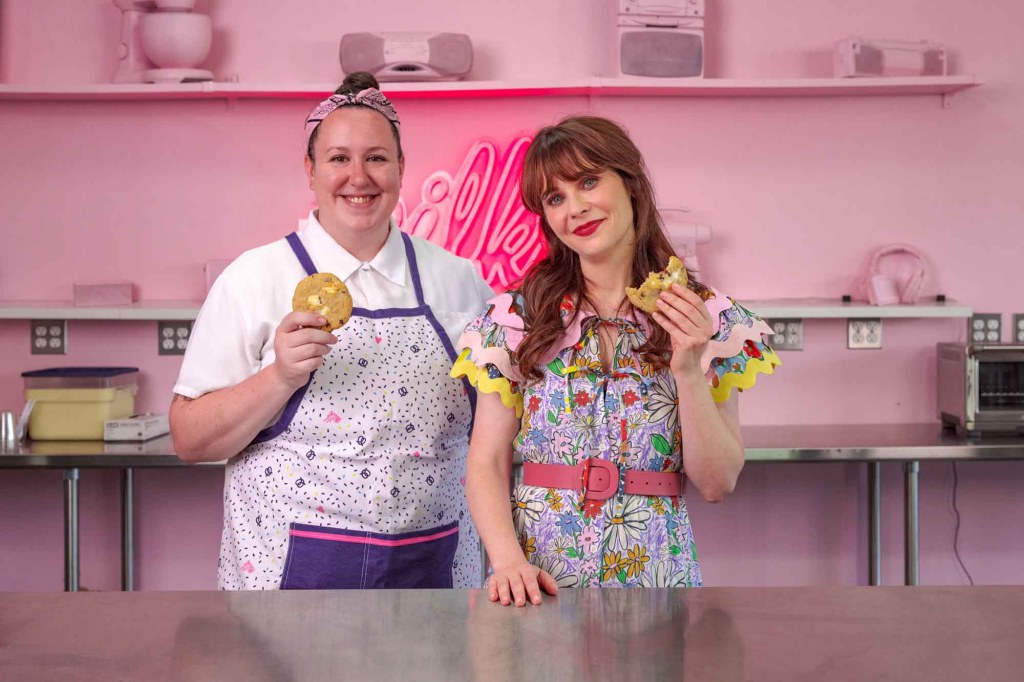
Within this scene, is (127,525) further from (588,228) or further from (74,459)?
(588,228)

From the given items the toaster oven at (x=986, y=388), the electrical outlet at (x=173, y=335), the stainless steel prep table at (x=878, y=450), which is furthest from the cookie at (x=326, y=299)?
the toaster oven at (x=986, y=388)

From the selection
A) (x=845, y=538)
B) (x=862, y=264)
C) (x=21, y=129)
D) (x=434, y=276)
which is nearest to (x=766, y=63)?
(x=862, y=264)

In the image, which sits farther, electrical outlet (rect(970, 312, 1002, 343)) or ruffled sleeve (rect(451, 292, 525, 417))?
electrical outlet (rect(970, 312, 1002, 343))

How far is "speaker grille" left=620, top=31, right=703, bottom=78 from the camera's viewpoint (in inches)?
142

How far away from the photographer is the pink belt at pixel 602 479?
166 cm

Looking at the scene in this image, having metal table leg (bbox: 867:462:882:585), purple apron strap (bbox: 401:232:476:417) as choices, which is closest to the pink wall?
metal table leg (bbox: 867:462:882:585)

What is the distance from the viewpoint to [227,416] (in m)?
1.78

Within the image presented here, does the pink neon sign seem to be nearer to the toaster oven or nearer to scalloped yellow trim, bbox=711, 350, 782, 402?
the toaster oven

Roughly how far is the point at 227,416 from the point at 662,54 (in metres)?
2.32

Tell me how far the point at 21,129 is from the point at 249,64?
→ 813 mm

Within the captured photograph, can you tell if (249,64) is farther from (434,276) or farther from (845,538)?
(845,538)

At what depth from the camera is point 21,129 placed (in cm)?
380

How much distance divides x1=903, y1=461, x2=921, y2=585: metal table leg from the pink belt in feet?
6.60

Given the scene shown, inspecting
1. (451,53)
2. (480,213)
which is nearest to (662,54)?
(451,53)
